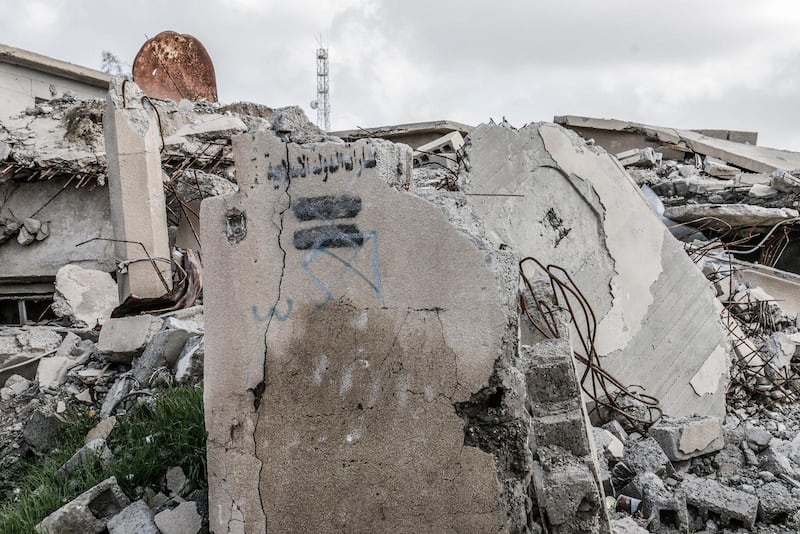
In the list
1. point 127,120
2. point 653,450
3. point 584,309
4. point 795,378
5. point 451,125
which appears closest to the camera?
point 653,450

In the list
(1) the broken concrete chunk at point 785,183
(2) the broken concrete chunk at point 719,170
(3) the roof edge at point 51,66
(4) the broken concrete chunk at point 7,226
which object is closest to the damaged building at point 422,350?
(1) the broken concrete chunk at point 785,183

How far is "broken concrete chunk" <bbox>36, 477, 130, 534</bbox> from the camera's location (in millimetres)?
2777

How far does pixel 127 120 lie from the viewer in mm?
5875

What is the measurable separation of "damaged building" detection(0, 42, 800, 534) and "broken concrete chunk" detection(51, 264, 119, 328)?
0.07 ft

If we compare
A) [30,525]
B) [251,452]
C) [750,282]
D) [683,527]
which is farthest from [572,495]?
[750,282]

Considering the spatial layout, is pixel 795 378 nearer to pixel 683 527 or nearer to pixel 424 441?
pixel 683 527

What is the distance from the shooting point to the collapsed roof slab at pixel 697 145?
1065cm

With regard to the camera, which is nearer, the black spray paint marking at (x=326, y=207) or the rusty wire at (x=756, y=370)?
the black spray paint marking at (x=326, y=207)

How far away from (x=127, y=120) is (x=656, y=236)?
14.7 ft

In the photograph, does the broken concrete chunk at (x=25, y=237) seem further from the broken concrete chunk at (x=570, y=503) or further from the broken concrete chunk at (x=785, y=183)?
the broken concrete chunk at (x=785, y=183)

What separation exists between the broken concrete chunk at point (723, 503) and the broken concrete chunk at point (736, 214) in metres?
4.78

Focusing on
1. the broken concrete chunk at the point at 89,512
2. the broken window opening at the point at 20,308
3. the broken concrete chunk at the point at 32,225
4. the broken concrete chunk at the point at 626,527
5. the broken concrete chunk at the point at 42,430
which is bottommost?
the broken window opening at the point at 20,308

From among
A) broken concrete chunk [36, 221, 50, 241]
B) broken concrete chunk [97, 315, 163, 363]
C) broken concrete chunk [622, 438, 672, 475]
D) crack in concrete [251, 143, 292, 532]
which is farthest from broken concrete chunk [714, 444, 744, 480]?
broken concrete chunk [36, 221, 50, 241]

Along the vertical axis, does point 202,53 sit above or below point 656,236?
above
